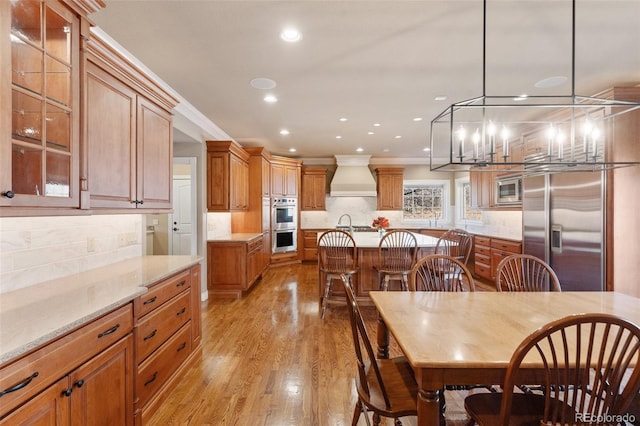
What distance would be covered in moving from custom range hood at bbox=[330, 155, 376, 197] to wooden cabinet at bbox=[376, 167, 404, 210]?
261 mm

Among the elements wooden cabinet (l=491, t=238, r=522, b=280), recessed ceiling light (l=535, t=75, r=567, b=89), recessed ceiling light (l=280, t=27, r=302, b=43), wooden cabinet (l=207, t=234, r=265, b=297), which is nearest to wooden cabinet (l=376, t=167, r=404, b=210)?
wooden cabinet (l=491, t=238, r=522, b=280)

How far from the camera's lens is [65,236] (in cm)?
200

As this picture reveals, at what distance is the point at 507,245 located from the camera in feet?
15.7

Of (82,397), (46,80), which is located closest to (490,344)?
(82,397)

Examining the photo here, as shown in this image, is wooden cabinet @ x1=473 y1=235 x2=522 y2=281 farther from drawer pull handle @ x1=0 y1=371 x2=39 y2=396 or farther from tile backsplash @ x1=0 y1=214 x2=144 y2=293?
drawer pull handle @ x1=0 y1=371 x2=39 y2=396

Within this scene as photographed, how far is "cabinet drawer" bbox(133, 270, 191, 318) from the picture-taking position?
181 centimetres

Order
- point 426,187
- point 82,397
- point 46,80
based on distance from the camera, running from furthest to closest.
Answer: point 426,187, point 46,80, point 82,397

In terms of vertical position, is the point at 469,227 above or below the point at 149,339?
above

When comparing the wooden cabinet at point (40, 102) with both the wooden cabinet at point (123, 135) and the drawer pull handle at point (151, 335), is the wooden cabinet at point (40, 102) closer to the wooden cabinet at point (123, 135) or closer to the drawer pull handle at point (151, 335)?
the wooden cabinet at point (123, 135)

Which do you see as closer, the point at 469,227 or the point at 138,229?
the point at 138,229

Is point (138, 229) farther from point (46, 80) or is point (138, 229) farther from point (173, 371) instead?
point (46, 80)

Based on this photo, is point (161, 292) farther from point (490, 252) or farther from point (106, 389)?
point (490, 252)

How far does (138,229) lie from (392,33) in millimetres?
2727

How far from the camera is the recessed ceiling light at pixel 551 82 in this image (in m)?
3.00
